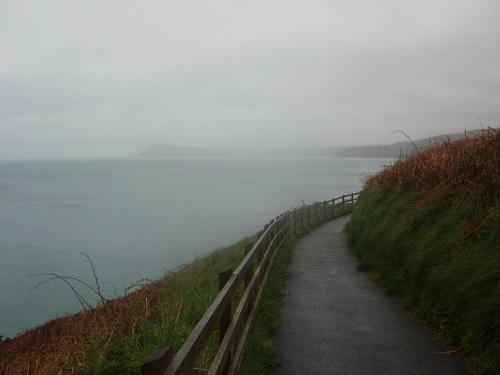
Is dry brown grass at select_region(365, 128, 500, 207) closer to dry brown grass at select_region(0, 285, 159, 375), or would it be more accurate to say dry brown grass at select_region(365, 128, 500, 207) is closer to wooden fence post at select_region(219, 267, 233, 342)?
wooden fence post at select_region(219, 267, 233, 342)

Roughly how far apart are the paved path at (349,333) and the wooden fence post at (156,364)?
2.89 meters

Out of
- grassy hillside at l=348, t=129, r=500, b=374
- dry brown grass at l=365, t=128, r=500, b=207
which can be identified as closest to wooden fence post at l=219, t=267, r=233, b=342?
grassy hillside at l=348, t=129, r=500, b=374

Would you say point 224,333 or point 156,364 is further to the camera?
point 224,333

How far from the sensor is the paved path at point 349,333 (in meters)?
4.89

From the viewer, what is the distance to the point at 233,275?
4859mm

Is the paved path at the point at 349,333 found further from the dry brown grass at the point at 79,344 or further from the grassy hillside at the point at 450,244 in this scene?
the dry brown grass at the point at 79,344

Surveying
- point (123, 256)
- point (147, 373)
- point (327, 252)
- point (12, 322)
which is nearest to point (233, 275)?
point (147, 373)

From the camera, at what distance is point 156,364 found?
7.31 feet

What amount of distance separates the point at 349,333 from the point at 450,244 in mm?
2109

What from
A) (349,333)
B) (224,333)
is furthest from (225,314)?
(349,333)

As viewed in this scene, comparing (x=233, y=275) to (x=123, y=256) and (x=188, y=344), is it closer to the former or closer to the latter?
(x=188, y=344)

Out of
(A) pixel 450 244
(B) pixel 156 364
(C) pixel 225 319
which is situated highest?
(B) pixel 156 364

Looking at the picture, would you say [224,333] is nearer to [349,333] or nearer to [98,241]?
[349,333]

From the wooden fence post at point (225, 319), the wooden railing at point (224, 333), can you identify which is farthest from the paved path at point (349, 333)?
the wooden fence post at point (225, 319)
